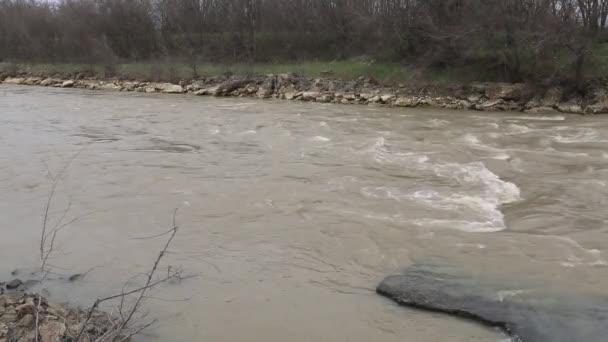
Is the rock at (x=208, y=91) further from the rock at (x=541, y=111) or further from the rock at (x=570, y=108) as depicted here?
the rock at (x=570, y=108)

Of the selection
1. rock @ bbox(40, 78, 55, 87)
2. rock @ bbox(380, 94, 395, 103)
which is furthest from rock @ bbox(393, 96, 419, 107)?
rock @ bbox(40, 78, 55, 87)

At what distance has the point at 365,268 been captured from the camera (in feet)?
18.8

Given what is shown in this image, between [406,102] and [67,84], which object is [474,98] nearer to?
[406,102]

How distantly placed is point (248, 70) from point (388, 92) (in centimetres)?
933

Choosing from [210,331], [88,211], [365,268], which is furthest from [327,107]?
[210,331]

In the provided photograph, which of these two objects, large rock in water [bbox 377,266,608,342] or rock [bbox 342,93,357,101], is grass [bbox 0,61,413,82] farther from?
large rock in water [bbox 377,266,608,342]

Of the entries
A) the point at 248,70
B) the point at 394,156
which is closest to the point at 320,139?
the point at 394,156

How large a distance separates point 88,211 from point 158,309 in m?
3.44

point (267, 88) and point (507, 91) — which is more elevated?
point (507, 91)

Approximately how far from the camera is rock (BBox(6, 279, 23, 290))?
16.6 feet

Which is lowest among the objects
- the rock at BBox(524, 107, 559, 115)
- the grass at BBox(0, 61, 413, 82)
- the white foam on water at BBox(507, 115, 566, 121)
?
the white foam on water at BBox(507, 115, 566, 121)

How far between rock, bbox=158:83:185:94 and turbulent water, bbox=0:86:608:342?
43.1 feet

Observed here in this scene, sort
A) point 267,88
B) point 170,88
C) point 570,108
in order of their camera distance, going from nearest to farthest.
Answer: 1. point 570,108
2. point 267,88
3. point 170,88

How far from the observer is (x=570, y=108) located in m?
18.9
